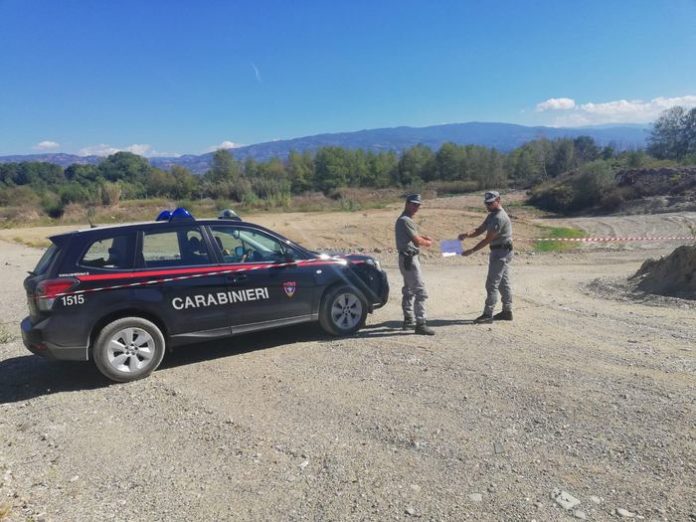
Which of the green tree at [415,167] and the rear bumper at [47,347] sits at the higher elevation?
the green tree at [415,167]

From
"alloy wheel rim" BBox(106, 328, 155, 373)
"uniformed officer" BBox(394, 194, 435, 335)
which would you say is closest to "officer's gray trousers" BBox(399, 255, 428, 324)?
"uniformed officer" BBox(394, 194, 435, 335)

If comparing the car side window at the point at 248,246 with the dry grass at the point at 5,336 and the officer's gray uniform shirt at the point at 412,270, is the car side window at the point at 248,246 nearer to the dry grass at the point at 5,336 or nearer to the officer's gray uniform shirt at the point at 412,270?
the officer's gray uniform shirt at the point at 412,270

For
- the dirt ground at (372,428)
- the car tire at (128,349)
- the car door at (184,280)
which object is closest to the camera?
the dirt ground at (372,428)

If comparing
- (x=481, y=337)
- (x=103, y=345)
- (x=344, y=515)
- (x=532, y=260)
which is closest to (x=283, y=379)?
(x=103, y=345)

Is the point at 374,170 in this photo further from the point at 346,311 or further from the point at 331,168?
the point at 346,311

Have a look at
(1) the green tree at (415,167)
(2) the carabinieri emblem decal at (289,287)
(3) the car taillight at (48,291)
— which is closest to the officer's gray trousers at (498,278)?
(2) the carabinieri emblem decal at (289,287)

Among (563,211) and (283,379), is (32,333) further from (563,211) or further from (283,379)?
(563,211)

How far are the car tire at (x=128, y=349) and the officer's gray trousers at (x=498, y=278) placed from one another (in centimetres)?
476

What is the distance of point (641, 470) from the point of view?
3.46m

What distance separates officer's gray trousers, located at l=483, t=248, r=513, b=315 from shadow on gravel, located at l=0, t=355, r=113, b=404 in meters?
5.34

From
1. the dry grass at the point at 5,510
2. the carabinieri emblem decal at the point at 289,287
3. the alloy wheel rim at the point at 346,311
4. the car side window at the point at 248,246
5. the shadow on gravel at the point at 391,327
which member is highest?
the car side window at the point at 248,246

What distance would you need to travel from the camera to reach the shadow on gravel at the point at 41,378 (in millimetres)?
5402

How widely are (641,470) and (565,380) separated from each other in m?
1.63

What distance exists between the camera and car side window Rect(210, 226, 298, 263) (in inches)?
243
